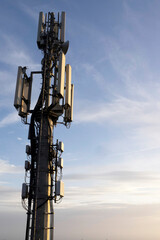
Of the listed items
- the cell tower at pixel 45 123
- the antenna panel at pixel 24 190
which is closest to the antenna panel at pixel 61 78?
the cell tower at pixel 45 123

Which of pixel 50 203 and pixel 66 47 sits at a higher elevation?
pixel 66 47

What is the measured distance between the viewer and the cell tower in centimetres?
2716

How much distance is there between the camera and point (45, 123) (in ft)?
102

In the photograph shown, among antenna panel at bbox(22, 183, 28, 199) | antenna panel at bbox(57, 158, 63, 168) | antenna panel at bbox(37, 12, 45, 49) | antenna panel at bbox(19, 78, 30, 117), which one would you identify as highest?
antenna panel at bbox(37, 12, 45, 49)

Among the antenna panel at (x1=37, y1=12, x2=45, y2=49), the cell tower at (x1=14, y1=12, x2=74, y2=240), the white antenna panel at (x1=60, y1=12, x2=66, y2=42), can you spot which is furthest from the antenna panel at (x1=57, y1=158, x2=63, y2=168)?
the white antenna panel at (x1=60, y1=12, x2=66, y2=42)

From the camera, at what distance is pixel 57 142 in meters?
30.4

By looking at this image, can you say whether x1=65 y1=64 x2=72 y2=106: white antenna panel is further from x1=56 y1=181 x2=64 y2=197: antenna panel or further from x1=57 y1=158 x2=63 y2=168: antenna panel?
x1=56 y1=181 x2=64 y2=197: antenna panel

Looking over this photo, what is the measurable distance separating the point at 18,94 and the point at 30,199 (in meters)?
11.7

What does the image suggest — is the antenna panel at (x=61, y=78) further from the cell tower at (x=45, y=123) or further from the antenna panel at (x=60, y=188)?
the antenna panel at (x=60, y=188)

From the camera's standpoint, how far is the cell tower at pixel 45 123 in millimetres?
27156

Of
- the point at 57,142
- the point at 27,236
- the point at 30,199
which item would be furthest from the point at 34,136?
the point at 27,236

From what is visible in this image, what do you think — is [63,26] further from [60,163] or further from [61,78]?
[60,163]

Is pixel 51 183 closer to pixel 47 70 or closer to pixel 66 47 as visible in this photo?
pixel 47 70

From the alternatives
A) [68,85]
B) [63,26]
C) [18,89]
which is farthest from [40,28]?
[18,89]
